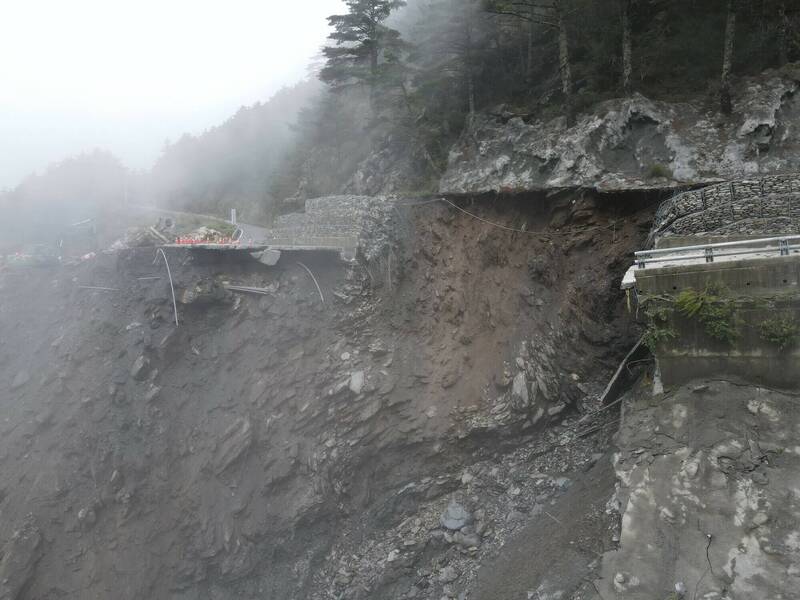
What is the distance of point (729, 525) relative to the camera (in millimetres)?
5125

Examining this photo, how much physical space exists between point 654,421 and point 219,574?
9.75 meters

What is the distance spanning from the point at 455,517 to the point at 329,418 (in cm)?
368

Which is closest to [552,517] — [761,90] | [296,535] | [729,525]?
[729,525]

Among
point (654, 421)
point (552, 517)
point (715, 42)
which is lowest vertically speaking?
point (552, 517)

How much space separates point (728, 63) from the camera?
11.3 m

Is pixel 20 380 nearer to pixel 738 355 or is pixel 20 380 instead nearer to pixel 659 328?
pixel 659 328

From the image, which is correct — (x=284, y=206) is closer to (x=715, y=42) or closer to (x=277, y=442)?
(x=277, y=442)

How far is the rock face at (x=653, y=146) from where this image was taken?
10.6m

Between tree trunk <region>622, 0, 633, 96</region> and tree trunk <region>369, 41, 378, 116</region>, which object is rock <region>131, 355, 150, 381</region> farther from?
tree trunk <region>622, 0, 633, 96</region>

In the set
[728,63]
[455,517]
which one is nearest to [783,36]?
[728,63]

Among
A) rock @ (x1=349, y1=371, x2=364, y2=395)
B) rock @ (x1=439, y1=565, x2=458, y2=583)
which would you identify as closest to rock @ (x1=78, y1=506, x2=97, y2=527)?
rock @ (x1=349, y1=371, x2=364, y2=395)

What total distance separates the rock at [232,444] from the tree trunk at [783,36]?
616 inches

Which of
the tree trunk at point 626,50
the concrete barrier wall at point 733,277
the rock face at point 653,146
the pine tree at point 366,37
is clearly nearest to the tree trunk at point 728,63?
the rock face at point 653,146

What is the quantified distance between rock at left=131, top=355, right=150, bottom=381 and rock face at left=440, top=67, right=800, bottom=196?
10.2m
